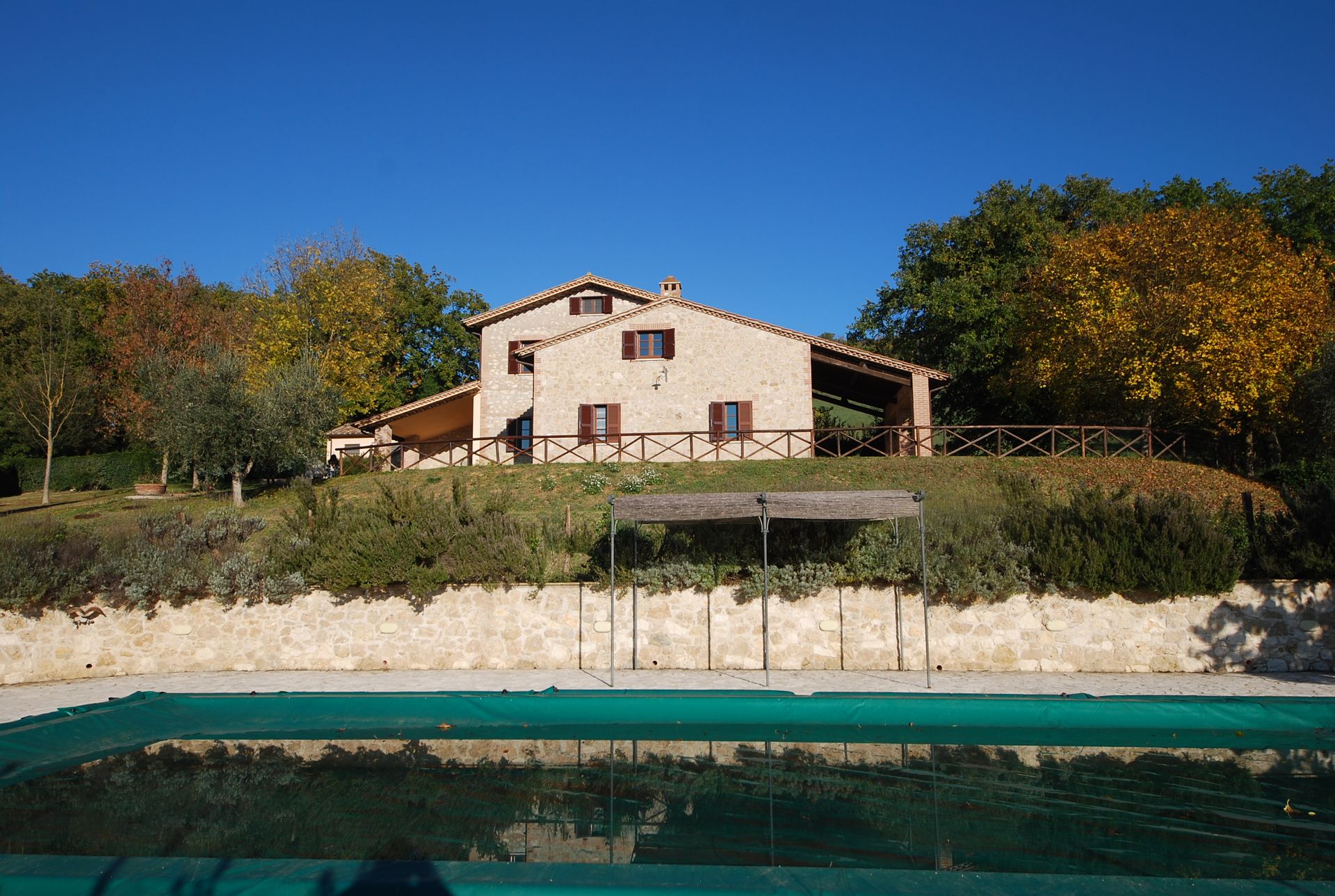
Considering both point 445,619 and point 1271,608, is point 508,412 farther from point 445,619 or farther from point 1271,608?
point 1271,608

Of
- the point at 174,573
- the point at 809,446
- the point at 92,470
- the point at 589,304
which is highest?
the point at 589,304

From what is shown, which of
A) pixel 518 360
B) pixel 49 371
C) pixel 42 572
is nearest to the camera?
pixel 42 572

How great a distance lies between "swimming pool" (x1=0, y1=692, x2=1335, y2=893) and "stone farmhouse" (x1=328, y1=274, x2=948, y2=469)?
16.3 m

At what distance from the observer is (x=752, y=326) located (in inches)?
1075

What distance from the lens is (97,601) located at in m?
12.6

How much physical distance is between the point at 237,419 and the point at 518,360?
9.66m

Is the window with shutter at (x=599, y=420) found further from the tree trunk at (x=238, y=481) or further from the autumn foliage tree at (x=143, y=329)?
the autumn foliage tree at (x=143, y=329)

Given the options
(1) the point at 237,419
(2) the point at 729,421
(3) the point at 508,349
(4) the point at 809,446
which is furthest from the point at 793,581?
(3) the point at 508,349

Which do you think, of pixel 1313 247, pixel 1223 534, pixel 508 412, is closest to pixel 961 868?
pixel 1223 534

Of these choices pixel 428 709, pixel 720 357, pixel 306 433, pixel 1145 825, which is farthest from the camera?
pixel 720 357

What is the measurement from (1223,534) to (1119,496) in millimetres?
Result: 1538

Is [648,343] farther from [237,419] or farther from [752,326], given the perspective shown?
[237,419]

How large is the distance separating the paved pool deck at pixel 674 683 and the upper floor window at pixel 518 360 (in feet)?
62.4

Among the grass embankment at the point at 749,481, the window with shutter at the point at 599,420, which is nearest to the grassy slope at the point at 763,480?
the grass embankment at the point at 749,481
